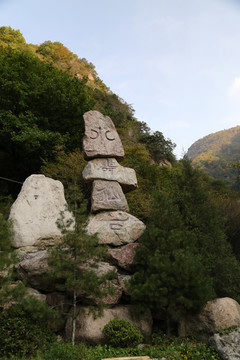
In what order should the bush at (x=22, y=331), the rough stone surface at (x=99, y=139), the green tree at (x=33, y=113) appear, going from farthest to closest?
1. the green tree at (x=33, y=113)
2. the rough stone surface at (x=99, y=139)
3. the bush at (x=22, y=331)

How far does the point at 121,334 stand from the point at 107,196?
4361mm

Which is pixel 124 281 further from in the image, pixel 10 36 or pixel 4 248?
pixel 10 36

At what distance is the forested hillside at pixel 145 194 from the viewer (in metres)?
7.20

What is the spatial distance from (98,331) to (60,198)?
439cm

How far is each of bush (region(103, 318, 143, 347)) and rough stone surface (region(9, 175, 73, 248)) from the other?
3.24 meters

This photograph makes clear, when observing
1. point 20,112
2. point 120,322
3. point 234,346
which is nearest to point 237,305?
point 234,346

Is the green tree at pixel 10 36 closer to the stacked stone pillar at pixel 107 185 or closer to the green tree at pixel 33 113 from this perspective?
the green tree at pixel 33 113

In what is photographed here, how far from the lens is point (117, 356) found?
6145 millimetres

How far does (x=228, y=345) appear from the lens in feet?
20.9

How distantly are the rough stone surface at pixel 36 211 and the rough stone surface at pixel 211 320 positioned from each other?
4.38 meters

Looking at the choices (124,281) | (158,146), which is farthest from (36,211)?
(158,146)

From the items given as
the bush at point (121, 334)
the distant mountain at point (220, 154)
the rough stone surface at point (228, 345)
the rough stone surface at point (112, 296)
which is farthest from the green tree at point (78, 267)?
the distant mountain at point (220, 154)

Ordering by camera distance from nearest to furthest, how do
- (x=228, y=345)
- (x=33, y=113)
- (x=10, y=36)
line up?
(x=228, y=345) → (x=33, y=113) → (x=10, y=36)

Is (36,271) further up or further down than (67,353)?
further up
